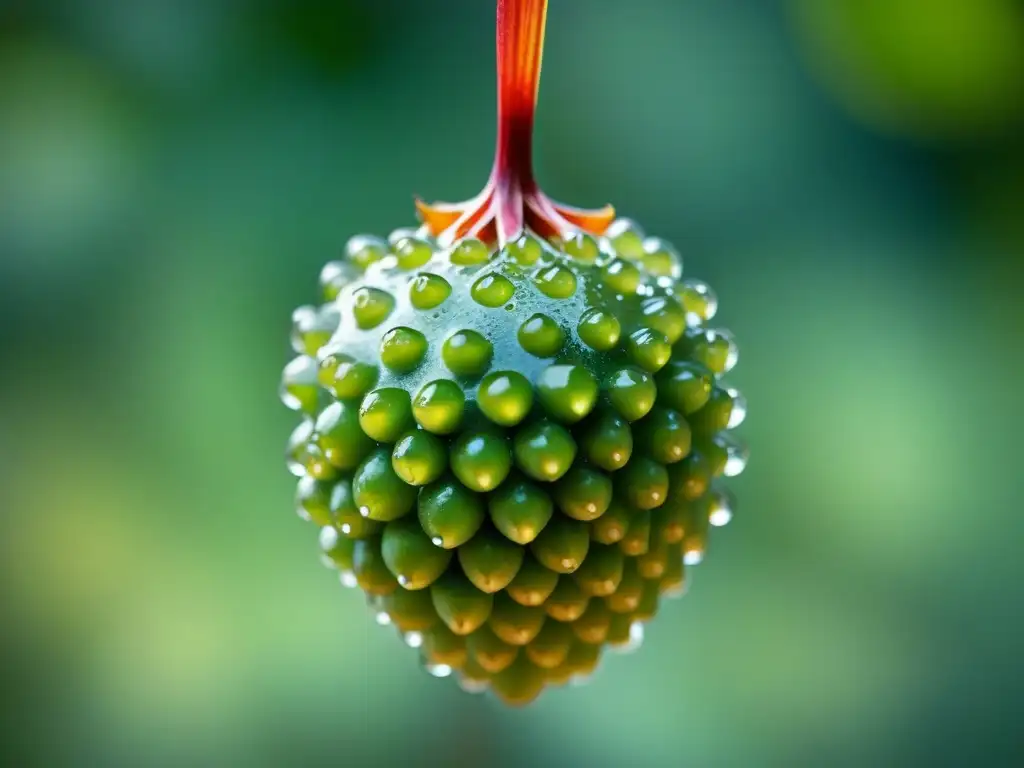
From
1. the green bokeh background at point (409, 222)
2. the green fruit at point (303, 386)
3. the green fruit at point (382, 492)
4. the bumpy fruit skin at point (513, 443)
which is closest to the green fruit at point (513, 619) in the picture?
the bumpy fruit skin at point (513, 443)

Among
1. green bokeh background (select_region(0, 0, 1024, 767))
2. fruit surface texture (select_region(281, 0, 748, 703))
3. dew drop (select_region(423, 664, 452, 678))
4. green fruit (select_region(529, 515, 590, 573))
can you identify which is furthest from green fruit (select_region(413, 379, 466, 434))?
green bokeh background (select_region(0, 0, 1024, 767))

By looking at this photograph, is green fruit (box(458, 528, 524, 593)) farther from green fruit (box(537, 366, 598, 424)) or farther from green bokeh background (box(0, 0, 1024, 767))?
green bokeh background (box(0, 0, 1024, 767))

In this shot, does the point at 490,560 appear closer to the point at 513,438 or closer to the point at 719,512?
the point at 513,438

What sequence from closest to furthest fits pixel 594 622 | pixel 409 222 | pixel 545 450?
pixel 545 450, pixel 594 622, pixel 409 222

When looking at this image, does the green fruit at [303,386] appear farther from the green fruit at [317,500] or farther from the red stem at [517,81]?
the red stem at [517,81]

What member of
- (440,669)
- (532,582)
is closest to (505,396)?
(532,582)

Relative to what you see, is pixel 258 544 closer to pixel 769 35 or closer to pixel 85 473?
pixel 85 473

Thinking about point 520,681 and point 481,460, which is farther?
point 520,681

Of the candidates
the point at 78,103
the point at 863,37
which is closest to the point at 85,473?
the point at 78,103
